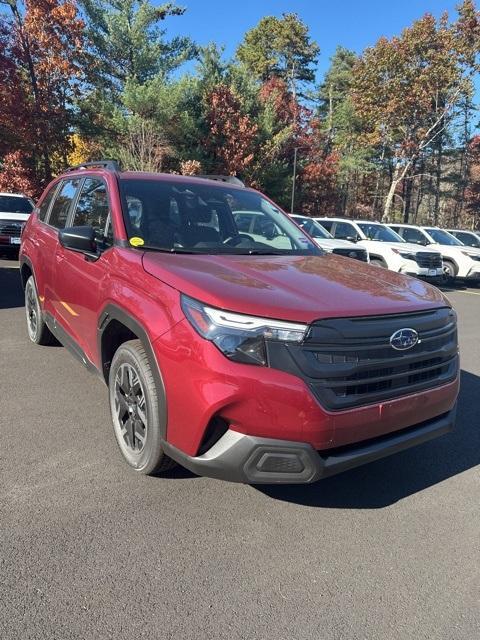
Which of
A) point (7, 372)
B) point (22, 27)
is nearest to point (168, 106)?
point (22, 27)

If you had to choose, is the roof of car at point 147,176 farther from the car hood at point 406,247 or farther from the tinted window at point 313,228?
the car hood at point 406,247

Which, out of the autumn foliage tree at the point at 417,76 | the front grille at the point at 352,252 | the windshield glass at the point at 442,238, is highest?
Result: the autumn foliage tree at the point at 417,76

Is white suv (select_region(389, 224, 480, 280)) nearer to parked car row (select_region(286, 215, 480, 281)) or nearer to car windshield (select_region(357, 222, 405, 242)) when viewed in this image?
parked car row (select_region(286, 215, 480, 281))

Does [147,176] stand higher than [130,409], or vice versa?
[147,176]

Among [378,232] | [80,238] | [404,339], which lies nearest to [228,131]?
[378,232]

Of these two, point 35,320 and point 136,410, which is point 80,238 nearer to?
point 136,410

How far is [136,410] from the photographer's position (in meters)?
2.97

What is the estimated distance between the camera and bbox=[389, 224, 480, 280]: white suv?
15.3 m

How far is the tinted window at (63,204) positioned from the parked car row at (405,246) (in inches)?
328

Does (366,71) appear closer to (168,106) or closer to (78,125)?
(168,106)

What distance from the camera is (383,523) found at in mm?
2781

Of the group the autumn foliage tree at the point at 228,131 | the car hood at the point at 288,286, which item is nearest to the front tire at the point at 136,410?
the car hood at the point at 288,286

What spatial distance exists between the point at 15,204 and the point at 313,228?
822cm

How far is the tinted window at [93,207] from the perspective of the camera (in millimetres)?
3636
